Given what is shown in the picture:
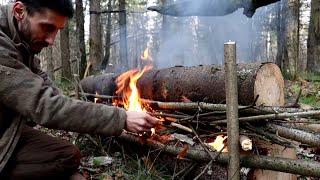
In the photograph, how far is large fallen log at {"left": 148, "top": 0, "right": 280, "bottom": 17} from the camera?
25.6 feet

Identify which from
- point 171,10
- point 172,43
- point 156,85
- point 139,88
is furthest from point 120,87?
point 172,43

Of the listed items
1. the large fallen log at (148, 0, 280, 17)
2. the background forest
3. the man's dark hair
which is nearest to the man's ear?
the man's dark hair

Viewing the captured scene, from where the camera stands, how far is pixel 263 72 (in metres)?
3.65

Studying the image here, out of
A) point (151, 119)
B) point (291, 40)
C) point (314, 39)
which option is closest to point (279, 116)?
point (151, 119)

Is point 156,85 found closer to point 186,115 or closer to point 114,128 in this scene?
point 186,115

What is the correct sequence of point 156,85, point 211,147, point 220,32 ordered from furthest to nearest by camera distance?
point 220,32, point 156,85, point 211,147

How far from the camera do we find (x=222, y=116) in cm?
360

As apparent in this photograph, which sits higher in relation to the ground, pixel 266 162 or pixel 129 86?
pixel 129 86

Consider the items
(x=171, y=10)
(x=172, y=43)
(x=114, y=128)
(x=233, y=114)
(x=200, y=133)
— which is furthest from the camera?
(x=172, y=43)

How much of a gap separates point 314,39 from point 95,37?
22.8ft

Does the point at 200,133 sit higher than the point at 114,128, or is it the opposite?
the point at 114,128

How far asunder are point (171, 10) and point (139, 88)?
17.1 ft

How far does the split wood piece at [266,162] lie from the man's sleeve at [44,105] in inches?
42.9

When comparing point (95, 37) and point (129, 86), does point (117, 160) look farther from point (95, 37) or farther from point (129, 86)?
point (95, 37)
